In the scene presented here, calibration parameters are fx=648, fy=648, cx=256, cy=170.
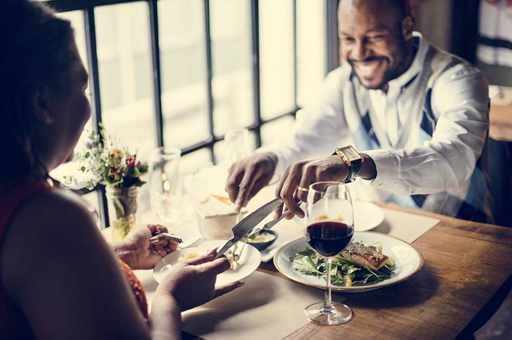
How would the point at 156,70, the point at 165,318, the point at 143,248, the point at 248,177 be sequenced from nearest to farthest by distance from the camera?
the point at 165,318 → the point at 143,248 → the point at 248,177 → the point at 156,70

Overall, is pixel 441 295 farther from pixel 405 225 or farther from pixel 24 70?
pixel 24 70

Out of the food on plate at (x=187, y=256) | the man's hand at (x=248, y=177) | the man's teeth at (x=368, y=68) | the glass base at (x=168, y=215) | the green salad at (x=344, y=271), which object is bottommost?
the glass base at (x=168, y=215)

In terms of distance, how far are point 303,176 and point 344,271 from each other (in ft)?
0.92

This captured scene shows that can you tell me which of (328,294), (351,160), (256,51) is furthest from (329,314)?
(256,51)

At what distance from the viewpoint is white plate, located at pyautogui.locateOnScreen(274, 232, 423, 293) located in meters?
1.41

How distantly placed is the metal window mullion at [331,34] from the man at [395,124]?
1.00 metres

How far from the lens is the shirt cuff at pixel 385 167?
5.99ft

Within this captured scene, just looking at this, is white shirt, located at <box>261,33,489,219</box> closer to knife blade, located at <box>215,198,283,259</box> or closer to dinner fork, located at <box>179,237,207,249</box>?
knife blade, located at <box>215,198,283,259</box>

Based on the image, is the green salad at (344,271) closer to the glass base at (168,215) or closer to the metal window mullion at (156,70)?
the glass base at (168,215)

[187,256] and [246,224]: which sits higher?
[246,224]

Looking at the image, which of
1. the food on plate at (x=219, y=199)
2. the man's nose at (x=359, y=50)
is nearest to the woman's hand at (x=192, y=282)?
the food on plate at (x=219, y=199)

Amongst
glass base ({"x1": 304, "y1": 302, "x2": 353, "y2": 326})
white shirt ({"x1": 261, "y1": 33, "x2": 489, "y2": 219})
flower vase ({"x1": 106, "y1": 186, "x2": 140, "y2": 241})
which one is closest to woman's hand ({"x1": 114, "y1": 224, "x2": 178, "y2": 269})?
flower vase ({"x1": 106, "y1": 186, "x2": 140, "y2": 241})

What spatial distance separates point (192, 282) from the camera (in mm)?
1317

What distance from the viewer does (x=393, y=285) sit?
146cm
